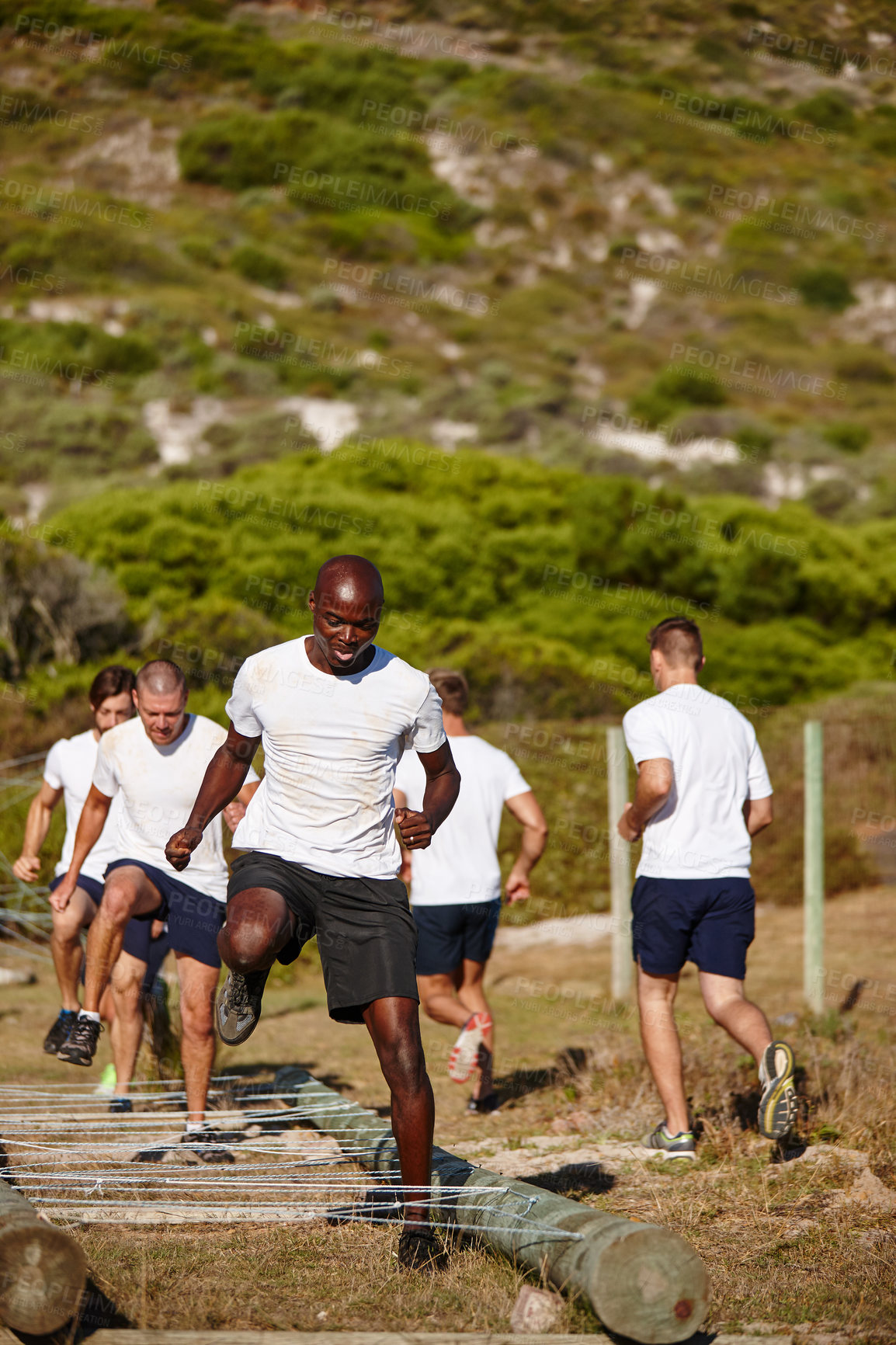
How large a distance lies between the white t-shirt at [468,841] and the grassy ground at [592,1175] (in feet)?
3.54

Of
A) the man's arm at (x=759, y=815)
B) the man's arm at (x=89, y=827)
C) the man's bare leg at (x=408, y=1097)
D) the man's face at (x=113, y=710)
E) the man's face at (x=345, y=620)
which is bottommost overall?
the man's arm at (x=89, y=827)

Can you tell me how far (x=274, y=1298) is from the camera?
12.1 ft

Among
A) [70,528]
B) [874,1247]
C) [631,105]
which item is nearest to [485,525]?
[70,528]

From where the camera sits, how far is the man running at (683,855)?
534 centimetres

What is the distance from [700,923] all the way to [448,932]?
1.49 metres

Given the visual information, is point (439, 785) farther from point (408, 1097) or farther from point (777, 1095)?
point (777, 1095)

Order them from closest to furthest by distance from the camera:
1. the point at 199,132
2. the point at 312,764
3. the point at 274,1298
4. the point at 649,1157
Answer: the point at 274,1298 → the point at 312,764 → the point at 649,1157 → the point at 199,132

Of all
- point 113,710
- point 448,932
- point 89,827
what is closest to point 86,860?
point 89,827

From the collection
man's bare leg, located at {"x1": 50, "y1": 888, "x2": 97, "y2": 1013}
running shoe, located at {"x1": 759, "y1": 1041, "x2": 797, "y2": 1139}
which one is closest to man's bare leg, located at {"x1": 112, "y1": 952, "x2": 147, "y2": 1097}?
man's bare leg, located at {"x1": 50, "y1": 888, "x2": 97, "y2": 1013}

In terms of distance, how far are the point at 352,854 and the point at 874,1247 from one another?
78.1 inches

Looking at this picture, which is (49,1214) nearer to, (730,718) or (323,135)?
(730,718)

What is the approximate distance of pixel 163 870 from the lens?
5855mm

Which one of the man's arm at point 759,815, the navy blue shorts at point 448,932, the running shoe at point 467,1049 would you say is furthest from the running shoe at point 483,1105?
the man's arm at point 759,815

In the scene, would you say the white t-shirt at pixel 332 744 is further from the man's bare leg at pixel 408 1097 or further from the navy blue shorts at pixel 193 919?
the navy blue shorts at pixel 193 919
